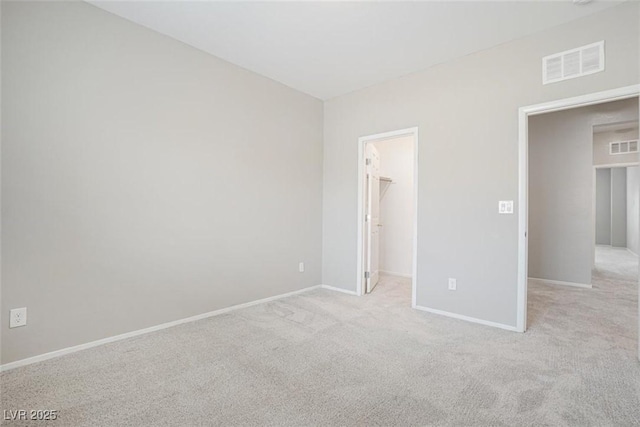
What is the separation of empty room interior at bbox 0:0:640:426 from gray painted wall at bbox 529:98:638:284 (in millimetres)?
425

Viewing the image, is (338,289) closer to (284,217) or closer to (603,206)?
(284,217)

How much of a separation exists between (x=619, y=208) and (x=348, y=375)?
11.1 metres

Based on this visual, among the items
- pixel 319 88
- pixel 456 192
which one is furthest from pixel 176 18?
pixel 456 192

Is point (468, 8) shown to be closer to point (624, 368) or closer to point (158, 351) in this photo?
point (624, 368)

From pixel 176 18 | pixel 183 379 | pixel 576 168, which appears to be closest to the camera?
pixel 183 379

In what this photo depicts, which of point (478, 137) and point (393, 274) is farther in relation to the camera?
point (393, 274)

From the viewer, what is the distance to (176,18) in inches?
102

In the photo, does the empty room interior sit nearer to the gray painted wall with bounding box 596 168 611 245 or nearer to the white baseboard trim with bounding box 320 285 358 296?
the white baseboard trim with bounding box 320 285 358 296

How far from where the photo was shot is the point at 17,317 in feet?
6.92

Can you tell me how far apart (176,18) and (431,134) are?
108 inches

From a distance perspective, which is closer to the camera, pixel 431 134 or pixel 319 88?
pixel 431 134

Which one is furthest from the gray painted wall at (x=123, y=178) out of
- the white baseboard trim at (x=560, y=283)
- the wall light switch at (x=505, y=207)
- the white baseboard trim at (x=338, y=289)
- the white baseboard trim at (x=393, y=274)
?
the white baseboard trim at (x=560, y=283)

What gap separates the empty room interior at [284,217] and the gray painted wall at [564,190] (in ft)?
1.40

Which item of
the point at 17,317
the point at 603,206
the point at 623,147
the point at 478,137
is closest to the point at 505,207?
the point at 478,137
